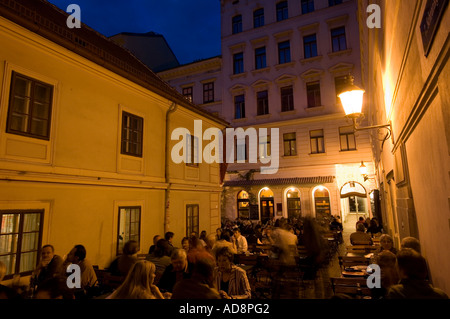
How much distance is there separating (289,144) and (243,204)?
640 cm

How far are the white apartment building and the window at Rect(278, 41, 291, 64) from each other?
8 cm

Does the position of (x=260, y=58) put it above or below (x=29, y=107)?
above

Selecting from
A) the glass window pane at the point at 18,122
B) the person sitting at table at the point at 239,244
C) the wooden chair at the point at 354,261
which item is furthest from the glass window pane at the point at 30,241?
the wooden chair at the point at 354,261

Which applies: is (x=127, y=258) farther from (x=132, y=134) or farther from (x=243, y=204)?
(x=243, y=204)

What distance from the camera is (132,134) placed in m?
9.42

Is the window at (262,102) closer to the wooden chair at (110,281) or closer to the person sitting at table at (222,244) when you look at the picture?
the person sitting at table at (222,244)

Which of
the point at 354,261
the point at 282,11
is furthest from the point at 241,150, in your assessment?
the point at 354,261

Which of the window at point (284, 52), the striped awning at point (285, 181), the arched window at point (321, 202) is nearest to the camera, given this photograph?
the striped awning at point (285, 181)

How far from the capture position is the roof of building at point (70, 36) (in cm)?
609

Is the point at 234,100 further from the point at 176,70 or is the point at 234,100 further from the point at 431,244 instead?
the point at 431,244

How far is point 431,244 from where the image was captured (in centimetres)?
376

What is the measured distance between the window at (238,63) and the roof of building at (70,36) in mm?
13385

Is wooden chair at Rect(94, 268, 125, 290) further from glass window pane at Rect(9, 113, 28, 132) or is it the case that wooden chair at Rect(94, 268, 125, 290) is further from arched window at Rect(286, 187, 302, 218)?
arched window at Rect(286, 187, 302, 218)

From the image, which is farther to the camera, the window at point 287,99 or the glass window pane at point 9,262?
the window at point 287,99
